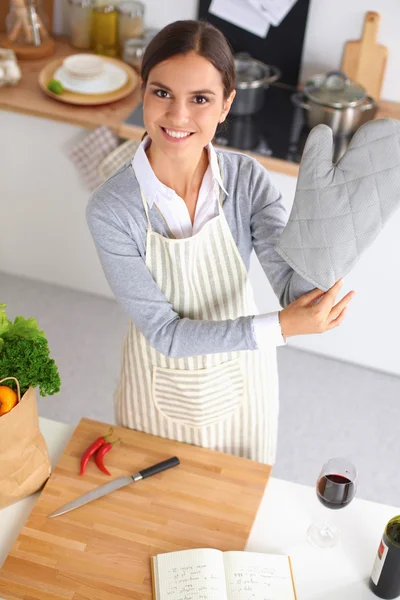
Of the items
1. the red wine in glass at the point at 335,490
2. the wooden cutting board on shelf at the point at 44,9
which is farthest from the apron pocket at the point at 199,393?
the wooden cutting board on shelf at the point at 44,9

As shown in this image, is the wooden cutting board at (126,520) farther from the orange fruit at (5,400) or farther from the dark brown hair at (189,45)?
the dark brown hair at (189,45)

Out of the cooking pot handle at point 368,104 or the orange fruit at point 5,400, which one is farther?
the cooking pot handle at point 368,104

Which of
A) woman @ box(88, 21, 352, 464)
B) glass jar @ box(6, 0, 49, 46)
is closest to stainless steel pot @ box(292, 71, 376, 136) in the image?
glass jar @ box(6, 0, 49, 46)

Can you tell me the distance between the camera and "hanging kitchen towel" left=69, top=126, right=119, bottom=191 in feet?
8.66

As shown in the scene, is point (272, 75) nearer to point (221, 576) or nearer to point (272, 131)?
point (272, 131)

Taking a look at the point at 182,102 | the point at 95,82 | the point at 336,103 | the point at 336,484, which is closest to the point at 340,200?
the point at 182,102

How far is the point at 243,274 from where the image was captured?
1614 mm

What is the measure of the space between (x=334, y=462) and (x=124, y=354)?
1.82ft

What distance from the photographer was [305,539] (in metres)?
1.47

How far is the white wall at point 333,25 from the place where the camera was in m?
2.62

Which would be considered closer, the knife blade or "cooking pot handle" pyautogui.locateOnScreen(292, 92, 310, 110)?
the knife blade

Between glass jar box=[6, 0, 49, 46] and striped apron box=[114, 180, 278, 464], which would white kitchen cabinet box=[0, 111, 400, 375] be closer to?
glass jar box=[6, 0, 49, 46]

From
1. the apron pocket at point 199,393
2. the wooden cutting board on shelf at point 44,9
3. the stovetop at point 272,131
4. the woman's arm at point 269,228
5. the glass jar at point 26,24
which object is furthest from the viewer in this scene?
the wooden cutting board on shelf at point 44,9

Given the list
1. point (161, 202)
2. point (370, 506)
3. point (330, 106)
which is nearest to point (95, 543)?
point (370, 506)
